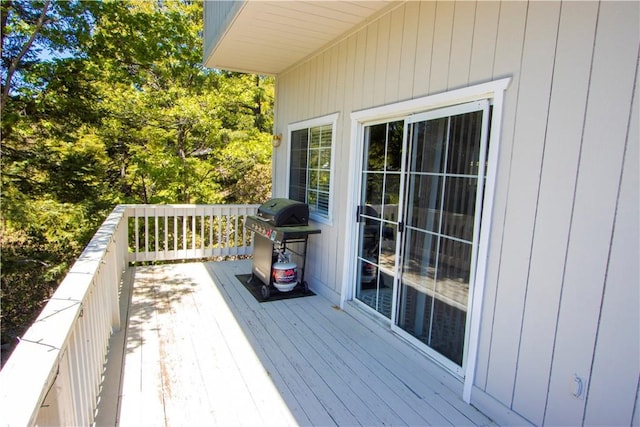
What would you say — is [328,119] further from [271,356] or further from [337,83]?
[271,356]

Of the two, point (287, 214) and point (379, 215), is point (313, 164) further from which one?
point (379, 215)

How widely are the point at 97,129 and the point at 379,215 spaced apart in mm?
8117

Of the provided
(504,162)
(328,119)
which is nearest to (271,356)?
(504,162)

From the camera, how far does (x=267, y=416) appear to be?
85.2 inches

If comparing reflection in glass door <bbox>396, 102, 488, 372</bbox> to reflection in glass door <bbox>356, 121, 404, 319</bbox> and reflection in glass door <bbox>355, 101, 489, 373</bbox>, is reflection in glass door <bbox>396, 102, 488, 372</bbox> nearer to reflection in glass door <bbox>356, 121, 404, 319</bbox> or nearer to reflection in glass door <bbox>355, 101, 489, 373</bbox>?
reflection in glass door <bbox>355, 101, 489, 373</bbox>

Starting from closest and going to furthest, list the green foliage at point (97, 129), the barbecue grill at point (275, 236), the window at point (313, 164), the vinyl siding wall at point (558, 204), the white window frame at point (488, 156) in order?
1. the vinyl siding wall at point (558, 204)
2. the white window frame at point (488, 156)
3. the barbecue grill at point (275, 236)
4. the window at point (313, 164)
5. the green foliage at point (97, 129)

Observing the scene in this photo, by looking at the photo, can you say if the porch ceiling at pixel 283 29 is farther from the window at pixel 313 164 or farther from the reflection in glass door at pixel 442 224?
the reflection in glass door at pixel 442 224

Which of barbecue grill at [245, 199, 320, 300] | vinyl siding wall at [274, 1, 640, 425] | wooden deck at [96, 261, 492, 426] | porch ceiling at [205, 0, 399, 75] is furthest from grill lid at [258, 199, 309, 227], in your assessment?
vinyl siding wall at [274, 1, 640, 425]

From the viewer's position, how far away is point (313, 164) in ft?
14.8

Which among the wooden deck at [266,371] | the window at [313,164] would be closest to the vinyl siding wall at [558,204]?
the wooden deck at [266,371]

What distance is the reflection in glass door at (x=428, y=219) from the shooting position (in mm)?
2363

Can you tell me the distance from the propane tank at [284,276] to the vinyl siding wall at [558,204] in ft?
7.43

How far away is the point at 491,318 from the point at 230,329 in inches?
85.5

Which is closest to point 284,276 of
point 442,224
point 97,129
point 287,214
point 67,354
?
point 287,214
